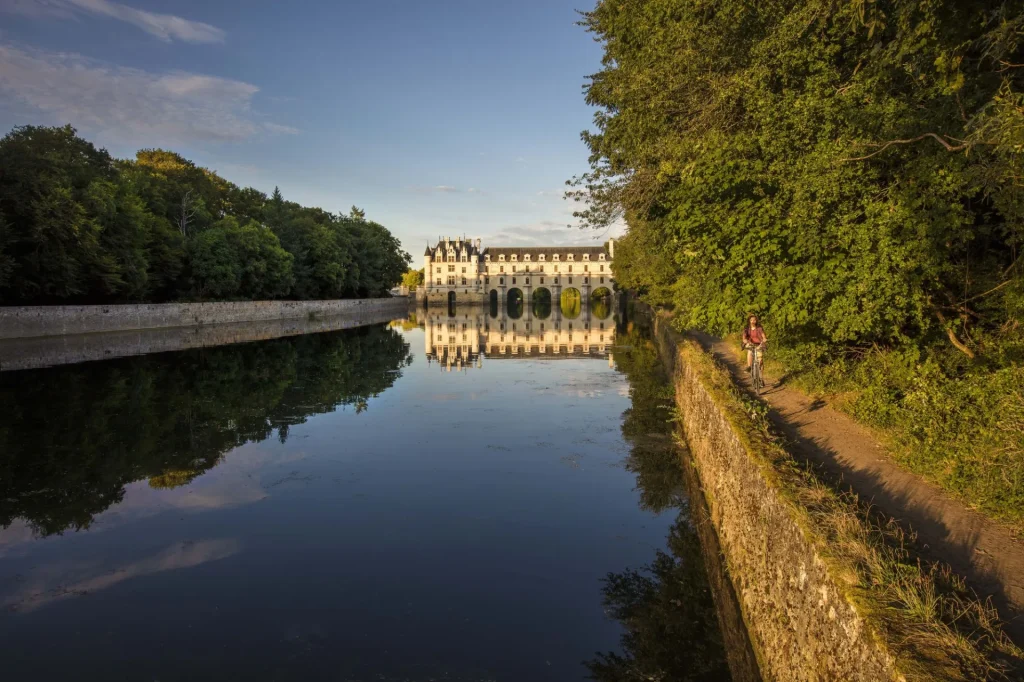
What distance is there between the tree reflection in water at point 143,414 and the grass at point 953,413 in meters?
13.8

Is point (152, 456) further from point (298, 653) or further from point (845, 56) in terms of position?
→ point (845, 56)

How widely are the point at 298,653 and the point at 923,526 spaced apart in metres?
7.35

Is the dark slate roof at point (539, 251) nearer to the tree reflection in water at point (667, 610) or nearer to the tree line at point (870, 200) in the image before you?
the tree line at point (870, 200)

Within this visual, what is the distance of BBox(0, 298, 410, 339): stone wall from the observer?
37.2 metres

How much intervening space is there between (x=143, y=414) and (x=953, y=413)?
20.4 metres

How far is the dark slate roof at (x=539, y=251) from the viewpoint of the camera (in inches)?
4929

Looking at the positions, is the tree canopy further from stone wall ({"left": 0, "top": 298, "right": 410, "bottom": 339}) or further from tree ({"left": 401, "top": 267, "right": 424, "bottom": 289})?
tree ({"left": 401, "top": 267, "right": 424, "bottom": 289})

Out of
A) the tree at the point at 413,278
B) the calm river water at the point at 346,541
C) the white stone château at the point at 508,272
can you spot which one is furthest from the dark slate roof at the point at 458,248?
the calm river water at the point at 346,541

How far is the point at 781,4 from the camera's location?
12547mm

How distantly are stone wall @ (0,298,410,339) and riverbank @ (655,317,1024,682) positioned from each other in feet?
145

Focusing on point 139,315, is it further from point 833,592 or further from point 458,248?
point 458,248

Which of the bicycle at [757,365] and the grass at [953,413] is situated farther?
the bicycle at [757,365]

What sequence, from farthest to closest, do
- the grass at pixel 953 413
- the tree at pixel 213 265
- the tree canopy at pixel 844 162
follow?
the tree at pixel 213 265 < the tree canopy at pixel 844 162 < the grass at pixel 953 413

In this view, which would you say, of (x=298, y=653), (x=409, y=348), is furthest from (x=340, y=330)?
(x=298, y=653)
